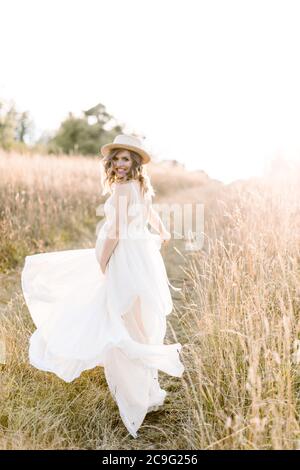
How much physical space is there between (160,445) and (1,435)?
0.87m

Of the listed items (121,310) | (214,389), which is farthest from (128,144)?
(214,389)

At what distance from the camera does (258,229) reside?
4332 millimetres

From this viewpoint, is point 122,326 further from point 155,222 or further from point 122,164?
point 122,164

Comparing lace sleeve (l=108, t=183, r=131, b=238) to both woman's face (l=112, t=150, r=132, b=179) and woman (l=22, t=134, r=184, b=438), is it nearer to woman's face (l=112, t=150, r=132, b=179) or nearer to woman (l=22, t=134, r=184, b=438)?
woman (l=22, t=134, r=184, b=438)

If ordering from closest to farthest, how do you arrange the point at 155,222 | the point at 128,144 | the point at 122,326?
the point at 122,326 → the point at 128,144 → the point at 155,222

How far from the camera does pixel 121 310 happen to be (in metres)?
2.72

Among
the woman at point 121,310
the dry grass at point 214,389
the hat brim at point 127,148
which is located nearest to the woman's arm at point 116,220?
the woman at point 121,310

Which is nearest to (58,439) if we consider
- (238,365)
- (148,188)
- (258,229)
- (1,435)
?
(1,435)

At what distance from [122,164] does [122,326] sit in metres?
0.98

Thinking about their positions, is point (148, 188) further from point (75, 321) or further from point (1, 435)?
point (1, 435)

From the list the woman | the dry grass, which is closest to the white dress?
the woman

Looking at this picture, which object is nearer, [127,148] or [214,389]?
[214,389]

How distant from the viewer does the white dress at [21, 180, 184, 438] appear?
268cm

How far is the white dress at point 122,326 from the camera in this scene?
2.68 meters
